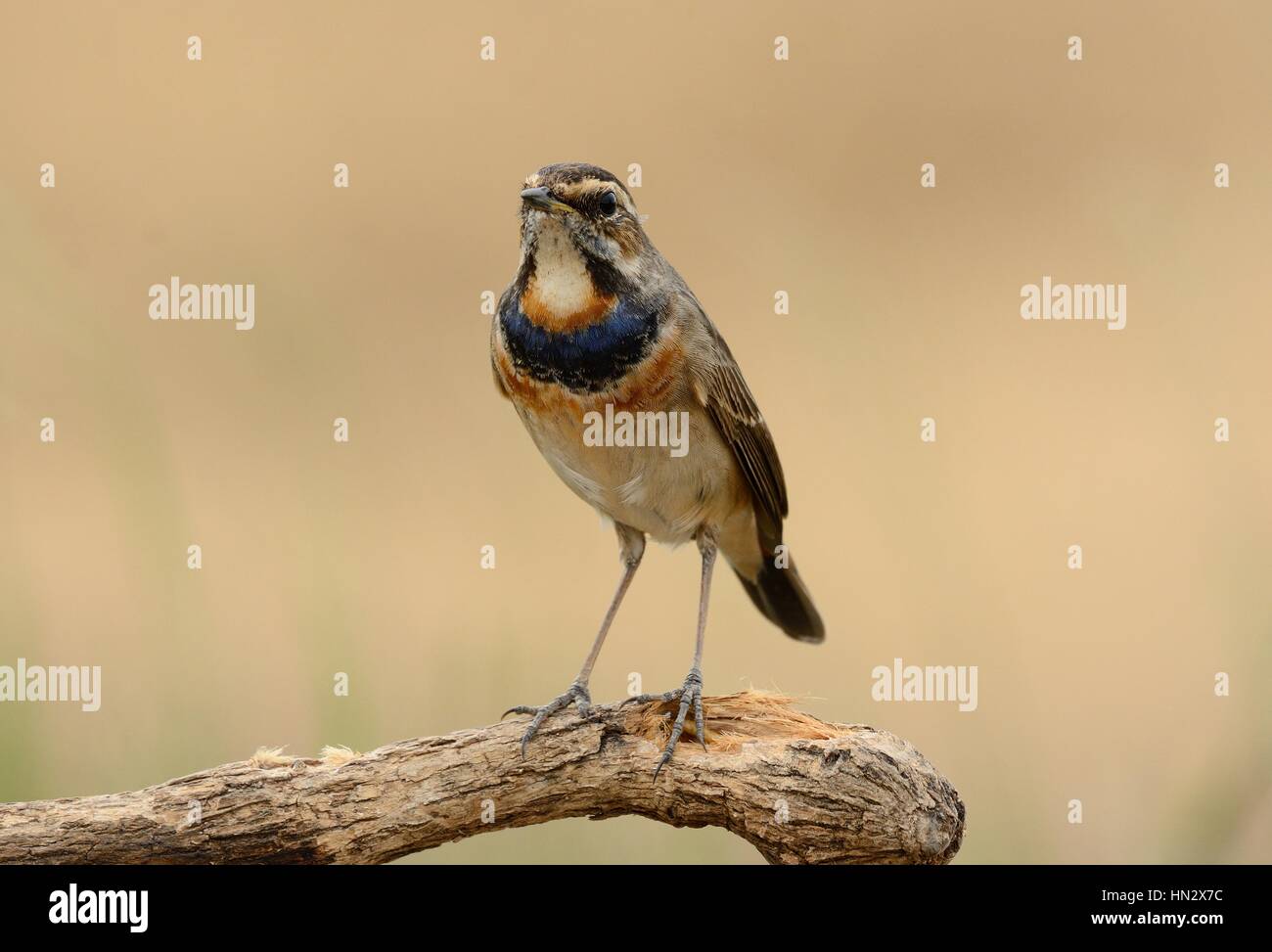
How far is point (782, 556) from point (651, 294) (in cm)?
160

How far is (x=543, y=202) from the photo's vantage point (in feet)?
19.9

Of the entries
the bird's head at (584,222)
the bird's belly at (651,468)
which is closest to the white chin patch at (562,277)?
the bird's head at (584,222)

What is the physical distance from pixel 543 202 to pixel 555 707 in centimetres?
204

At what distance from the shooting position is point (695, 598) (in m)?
10.2

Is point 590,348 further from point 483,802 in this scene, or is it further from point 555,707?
point 483,802

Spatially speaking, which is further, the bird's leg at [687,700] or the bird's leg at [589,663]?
the bird's leg at [589,663]

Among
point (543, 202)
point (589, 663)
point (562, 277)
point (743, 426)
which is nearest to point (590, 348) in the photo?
point (562, 277)

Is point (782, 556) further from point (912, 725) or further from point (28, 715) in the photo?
point (28, 715)

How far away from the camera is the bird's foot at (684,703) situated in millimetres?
5762

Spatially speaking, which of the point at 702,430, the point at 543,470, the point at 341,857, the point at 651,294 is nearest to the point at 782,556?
the point at 702,430

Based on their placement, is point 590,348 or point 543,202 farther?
point 590,348

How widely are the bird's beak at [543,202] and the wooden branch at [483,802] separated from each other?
2.07 m

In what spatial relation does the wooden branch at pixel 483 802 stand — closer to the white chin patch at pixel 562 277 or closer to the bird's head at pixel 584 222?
the white chin patch at pixel 562 277

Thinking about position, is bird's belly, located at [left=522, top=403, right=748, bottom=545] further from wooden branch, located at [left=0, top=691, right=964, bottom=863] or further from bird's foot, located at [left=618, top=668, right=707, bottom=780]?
wooden branch, located at [left=0, top=691, right=964, bottom=863]
